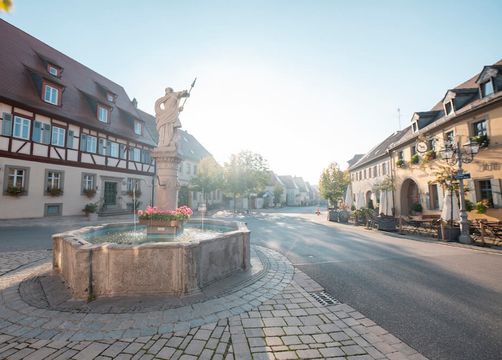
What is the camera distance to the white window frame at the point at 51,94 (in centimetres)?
1739

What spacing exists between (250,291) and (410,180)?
816 inches

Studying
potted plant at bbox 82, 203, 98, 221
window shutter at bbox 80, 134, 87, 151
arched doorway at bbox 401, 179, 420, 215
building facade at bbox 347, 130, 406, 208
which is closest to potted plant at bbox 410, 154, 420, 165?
arched doorway at bbox 401, 179, 420, 215

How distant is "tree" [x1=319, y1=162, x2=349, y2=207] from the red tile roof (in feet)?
67.2

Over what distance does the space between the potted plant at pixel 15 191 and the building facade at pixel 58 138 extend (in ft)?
0.15

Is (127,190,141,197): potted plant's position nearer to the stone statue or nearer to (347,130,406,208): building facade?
the stone statue

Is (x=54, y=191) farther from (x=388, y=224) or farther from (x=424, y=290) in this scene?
(x=388, y=224)

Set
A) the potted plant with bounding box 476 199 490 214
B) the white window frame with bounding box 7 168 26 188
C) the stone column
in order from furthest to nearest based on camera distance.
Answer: the white window frame with bounding box 7 168 26 188 → the potted plant with bounding box 476 199 490 214 → the stone column

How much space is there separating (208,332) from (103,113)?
24101 mm

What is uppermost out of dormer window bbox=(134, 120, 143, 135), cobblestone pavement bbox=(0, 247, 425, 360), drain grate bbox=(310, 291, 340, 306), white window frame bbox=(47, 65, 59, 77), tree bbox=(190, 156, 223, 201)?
white window frame bbox=(47, 65, 59, 77)

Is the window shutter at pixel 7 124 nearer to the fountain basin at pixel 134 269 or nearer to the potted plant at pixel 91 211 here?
the potted plant at pixel 91 211

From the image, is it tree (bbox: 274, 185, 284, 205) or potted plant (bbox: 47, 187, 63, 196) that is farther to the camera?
tree (bbox: 274, 185, 284, 205)

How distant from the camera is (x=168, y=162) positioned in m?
8.55

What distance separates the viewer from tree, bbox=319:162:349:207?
27.2 metres

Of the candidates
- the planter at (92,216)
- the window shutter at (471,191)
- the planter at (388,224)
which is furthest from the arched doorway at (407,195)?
the planter at (92,216)
